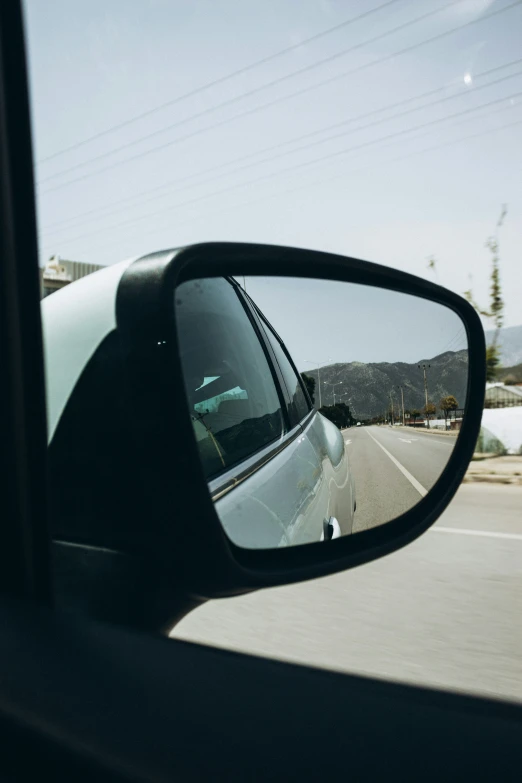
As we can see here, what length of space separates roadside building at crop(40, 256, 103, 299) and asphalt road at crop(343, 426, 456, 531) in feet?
2.22

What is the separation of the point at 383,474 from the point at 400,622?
213 cm

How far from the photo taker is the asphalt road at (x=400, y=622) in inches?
114

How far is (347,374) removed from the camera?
1436 mm

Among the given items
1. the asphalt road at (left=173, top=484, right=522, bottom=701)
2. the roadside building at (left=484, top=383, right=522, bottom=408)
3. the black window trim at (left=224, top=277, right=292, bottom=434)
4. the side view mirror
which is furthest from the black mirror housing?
the roadside building at (left=484, top=383, right=522, bottom=408)

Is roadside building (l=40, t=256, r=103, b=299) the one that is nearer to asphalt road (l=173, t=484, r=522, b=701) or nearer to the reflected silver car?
the reflected silver car

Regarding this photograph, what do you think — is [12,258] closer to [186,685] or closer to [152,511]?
[152,511]

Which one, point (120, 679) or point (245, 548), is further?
point (245, 548)

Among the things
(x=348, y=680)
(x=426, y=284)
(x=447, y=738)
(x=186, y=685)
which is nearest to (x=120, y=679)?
(x=186, y=685)

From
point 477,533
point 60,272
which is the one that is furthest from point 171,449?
point 477,533

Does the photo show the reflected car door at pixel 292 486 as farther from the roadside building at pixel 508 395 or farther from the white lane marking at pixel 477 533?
the roadside building at pixel 508 395

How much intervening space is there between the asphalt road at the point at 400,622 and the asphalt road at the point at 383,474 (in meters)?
0.77

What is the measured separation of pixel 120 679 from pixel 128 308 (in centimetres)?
53

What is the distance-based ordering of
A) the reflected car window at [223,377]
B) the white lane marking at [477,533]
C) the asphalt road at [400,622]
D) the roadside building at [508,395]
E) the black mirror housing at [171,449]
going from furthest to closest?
1. the roadside building at [508,395]
2. the white lane marking at [477,533]
3. the asphalt road at [400,622]
4. the reflected car window at [223,377]
5. the black mirror housing at [171,449]

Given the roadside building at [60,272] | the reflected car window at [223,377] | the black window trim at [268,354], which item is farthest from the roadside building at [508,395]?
the roadside building at [60,272]
